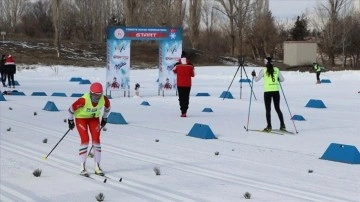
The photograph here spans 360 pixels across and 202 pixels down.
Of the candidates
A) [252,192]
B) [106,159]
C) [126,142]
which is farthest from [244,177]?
[126,142]

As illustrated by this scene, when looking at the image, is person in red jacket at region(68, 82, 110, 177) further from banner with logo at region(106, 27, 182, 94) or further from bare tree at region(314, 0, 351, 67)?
bare tree at region(314, 0, 351, 67)

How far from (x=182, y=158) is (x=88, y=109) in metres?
2.45

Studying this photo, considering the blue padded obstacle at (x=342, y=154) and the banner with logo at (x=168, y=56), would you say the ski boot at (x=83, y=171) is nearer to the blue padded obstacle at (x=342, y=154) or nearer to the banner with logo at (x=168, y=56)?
the blue padded obstacle at (x=342, y=154)

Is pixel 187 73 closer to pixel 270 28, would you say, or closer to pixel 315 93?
pixel 315 93

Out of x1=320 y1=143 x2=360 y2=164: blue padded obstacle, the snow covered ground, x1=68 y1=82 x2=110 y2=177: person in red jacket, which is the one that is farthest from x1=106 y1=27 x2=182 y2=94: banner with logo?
x1=68 y1=82 x2=110 y2=177: person in red jacket

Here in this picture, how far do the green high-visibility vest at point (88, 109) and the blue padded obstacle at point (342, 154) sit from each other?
420 centimetres

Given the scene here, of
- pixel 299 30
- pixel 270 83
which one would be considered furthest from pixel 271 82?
pixel 299 30

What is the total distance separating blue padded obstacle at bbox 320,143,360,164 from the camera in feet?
32.9

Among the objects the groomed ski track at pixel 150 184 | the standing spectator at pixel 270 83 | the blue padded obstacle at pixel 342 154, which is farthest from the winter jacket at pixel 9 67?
the blue padded obstacle at pixel 342 154

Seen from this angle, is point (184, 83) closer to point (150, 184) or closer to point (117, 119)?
point (117, 119)

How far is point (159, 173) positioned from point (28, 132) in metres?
5.63

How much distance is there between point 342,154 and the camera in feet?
33.5

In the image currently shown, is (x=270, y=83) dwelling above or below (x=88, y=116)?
above

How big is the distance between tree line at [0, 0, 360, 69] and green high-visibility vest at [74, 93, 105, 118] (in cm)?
4445
